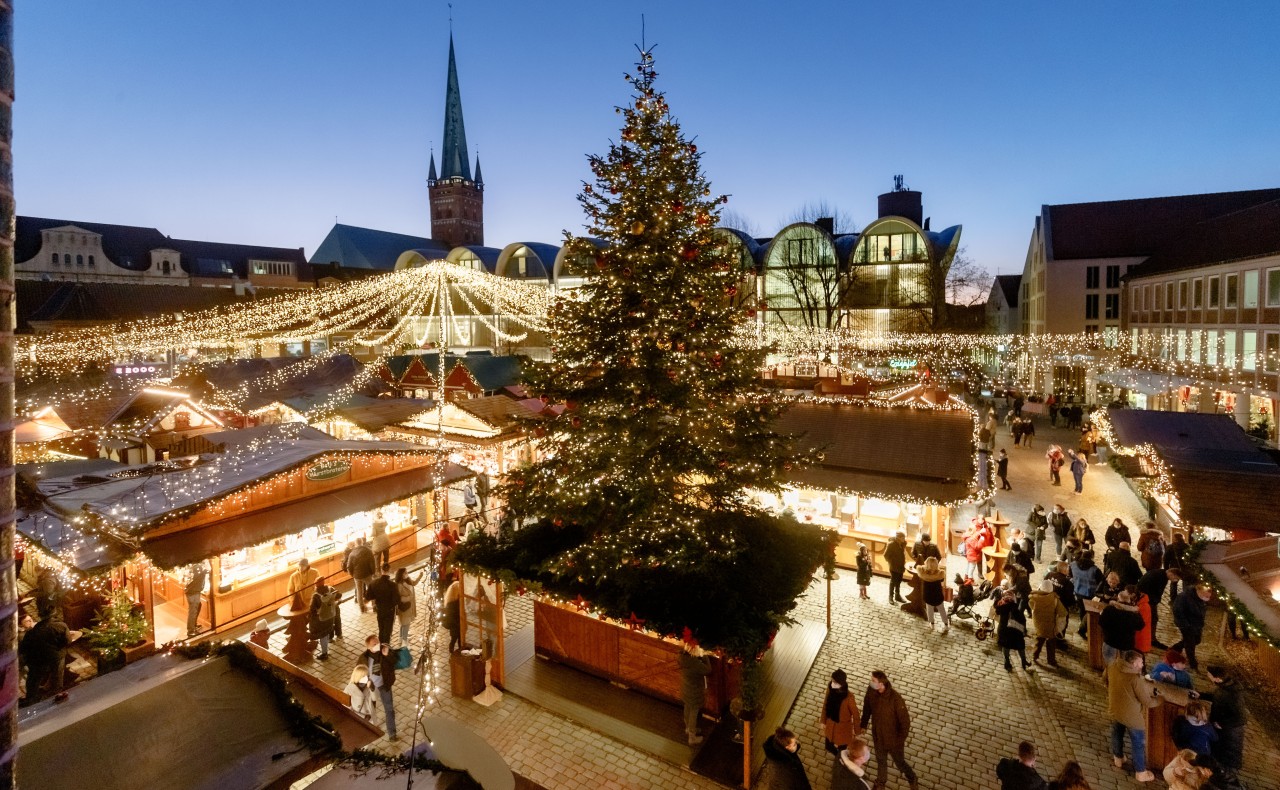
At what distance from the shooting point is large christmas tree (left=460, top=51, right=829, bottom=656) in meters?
8.00

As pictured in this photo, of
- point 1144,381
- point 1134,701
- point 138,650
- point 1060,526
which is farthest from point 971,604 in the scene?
point 1144,381

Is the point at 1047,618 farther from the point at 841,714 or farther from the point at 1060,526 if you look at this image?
the point at 1060,526

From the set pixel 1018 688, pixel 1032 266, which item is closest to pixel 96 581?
pixel 1018 688

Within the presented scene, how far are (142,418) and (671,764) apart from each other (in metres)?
16.9

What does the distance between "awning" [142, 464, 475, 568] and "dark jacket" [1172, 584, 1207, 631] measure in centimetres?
1172

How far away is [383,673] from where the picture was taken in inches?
296

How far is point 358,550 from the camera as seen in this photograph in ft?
36.3

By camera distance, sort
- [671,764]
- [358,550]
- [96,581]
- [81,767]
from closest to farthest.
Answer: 1. [81,767]
2. [671,764]
3. [96,581]
4. [358,550]

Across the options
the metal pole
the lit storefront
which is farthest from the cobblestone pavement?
the metal pole

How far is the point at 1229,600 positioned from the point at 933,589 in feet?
11.4

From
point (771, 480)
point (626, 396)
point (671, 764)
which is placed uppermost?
point (626, 396)

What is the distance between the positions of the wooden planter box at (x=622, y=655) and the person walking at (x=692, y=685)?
0.51 metres

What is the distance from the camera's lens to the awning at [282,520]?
345 inches

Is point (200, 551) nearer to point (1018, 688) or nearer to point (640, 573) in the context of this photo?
point (640, 573)
